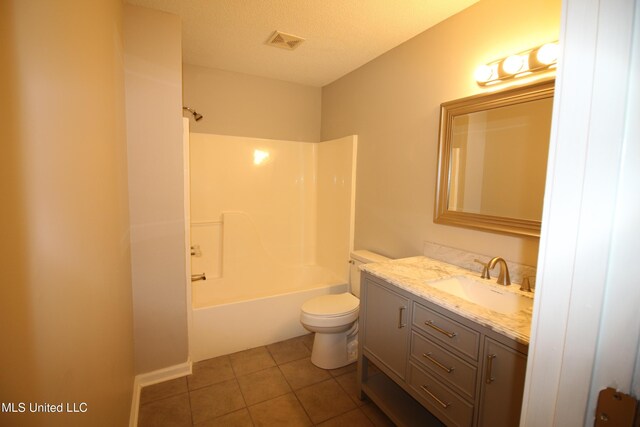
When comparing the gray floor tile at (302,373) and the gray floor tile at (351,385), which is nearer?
the gray floor tile at (351,385)

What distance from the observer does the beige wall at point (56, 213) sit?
579 millimetres

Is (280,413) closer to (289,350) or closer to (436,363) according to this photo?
(289,350)

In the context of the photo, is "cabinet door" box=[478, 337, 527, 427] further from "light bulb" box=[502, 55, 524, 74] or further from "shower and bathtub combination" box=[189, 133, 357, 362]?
"shower and bathtub combination" box=[189, 133, 357, 362]

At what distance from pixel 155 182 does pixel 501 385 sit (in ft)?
7.21

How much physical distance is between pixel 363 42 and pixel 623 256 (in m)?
2.36

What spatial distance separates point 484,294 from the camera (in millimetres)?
1639

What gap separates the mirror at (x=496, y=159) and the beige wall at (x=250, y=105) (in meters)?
1.83

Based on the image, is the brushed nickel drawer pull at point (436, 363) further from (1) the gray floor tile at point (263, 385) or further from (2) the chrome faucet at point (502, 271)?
(1) the gray floor tile at point (263, 385)

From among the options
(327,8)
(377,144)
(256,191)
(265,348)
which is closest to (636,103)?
(327,8)

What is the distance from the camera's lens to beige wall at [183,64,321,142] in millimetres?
2920

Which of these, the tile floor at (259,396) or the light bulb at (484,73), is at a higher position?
the light bulb at (484,73)

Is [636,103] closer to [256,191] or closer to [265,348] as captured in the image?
[265,348]

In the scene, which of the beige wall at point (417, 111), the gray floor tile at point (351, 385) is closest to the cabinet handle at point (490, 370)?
the beige wall at point (417, 111)

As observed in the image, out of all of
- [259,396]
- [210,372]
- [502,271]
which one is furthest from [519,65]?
[210,372]
